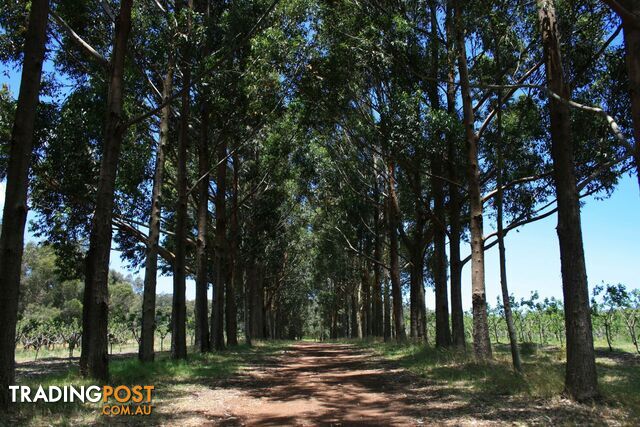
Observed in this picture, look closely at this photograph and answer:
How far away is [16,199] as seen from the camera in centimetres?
696

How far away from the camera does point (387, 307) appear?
27.2 meters

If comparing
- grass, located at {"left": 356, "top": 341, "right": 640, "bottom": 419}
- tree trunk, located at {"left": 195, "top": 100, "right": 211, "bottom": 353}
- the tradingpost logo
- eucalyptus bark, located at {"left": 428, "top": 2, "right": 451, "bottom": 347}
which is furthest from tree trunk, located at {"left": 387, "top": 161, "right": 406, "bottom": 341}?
the tradingpost logo

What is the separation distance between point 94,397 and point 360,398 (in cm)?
462

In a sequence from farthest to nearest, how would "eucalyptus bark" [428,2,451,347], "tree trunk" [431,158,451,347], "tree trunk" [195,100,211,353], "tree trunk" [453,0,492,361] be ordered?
1. "tree trunk" [195,100,211,353]
2. "tree trunk" [431,158,451,347]
3. "eucalyptus bark" [428,2,451,347]
4. "tree trunk" [453,0,492,361]

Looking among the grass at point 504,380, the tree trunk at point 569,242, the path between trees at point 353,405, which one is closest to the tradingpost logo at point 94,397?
the path between trees at point 353,405

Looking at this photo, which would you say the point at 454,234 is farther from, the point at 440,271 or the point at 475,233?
the point at 475,233

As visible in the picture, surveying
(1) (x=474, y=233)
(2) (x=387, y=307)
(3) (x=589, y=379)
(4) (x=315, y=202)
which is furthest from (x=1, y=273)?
(4) (x=315, y=202)

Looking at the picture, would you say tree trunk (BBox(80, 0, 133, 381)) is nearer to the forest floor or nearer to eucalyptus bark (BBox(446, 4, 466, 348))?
the forest floor

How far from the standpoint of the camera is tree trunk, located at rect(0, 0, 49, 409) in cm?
665

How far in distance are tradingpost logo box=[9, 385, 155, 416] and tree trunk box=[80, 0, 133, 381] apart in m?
0.76

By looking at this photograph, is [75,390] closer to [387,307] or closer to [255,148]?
[255,148]

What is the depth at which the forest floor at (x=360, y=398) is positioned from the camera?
6555mm

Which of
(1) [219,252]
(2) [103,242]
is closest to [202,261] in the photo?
(1) [219,252]

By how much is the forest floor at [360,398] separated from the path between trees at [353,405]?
14 millimetres
